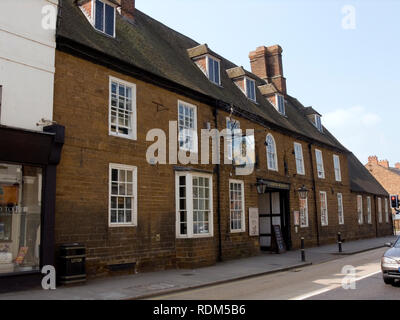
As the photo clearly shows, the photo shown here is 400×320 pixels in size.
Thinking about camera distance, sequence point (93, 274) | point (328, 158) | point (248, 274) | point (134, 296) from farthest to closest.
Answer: point (328, 158) → point (248, 274) → point (93, 274) → point (134, 296)

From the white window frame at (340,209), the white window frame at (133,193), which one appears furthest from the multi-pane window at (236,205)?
the white window frame at (340,209)

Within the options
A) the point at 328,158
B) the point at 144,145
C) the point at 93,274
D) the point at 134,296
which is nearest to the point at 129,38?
the point at 144,145

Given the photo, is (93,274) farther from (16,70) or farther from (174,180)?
(16,70)

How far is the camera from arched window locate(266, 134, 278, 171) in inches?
822

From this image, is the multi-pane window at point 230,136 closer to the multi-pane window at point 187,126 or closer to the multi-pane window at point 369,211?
the multi-pane window at point 187,126

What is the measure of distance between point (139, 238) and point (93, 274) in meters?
2.03

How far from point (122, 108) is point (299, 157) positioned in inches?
561

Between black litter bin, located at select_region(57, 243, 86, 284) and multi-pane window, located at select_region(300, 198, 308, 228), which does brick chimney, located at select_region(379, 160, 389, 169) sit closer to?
multi-pane window, located at select_region(300, 198, 308, 228)

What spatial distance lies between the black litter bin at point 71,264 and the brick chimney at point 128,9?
10.5m

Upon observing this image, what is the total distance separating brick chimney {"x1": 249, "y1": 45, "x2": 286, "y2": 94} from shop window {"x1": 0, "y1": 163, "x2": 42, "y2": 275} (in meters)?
21.2

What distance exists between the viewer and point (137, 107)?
13312 millimetres

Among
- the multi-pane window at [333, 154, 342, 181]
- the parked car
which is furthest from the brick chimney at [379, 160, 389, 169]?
the parked car

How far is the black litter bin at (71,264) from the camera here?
10.1 metres

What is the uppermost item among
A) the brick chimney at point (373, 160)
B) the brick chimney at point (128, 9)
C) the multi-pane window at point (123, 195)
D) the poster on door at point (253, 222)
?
the brick chimney at point (128, 9)
